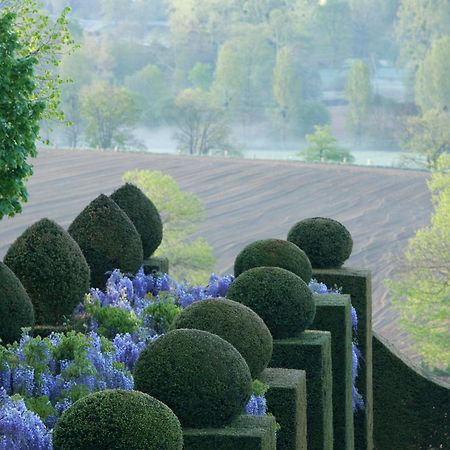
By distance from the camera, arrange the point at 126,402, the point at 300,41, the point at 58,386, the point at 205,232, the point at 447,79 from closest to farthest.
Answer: the point at 126,402 < the point at 58,386 < the point at 205,232 < the point at 447,79 < the point at 300,41

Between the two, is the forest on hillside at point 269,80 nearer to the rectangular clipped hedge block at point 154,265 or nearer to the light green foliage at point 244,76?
the light green foliage at point 244,76

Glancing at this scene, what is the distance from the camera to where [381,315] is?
2114 inches

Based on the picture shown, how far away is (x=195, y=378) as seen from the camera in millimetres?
8547

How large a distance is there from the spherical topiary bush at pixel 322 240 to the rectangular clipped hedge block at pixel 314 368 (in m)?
3.47

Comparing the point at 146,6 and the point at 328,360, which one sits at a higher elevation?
the point at 146,6

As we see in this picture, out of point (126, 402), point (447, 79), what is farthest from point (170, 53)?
point (126, 402)

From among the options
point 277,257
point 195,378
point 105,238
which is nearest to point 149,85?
point 105,238

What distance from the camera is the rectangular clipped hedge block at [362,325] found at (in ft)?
52.7

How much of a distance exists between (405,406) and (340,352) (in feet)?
12.9

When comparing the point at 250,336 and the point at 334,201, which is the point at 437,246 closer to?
the point at 334,201

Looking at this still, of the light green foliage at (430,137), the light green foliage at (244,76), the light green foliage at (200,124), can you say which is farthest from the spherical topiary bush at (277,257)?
the light green foliage at (244,76)

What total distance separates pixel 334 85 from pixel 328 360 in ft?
351

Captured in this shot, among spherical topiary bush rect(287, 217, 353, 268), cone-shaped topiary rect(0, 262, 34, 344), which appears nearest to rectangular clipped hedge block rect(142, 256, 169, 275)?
spherical topiary bush rect(287, 217, 353, 268)

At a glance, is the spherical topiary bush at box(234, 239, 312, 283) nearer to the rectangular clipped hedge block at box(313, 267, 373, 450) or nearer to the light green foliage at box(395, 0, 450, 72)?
the rectangular clipped hedge block at box(313, 267, 373, 450)
